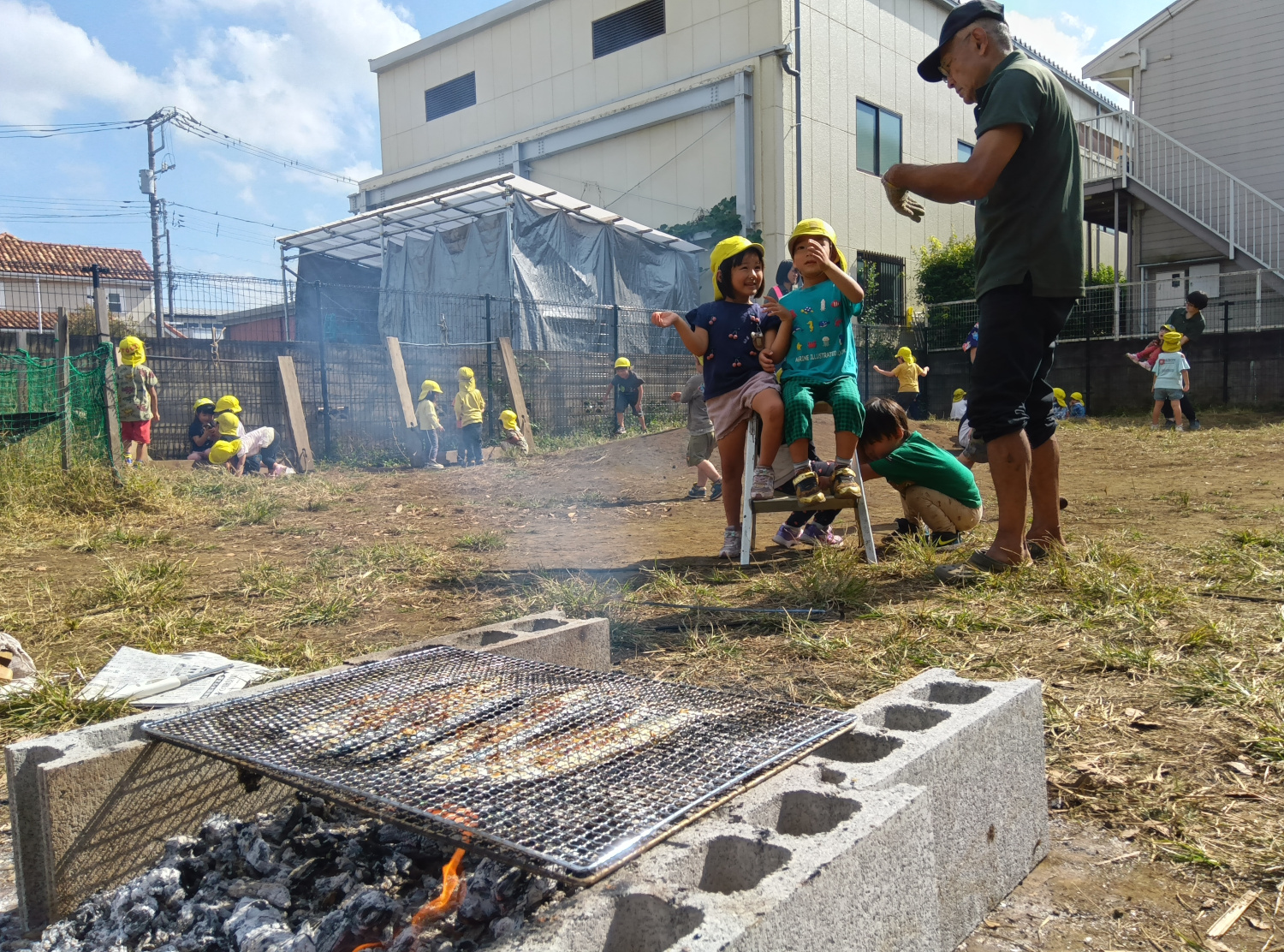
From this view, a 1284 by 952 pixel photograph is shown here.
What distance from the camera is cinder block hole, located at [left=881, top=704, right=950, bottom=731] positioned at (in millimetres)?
1678

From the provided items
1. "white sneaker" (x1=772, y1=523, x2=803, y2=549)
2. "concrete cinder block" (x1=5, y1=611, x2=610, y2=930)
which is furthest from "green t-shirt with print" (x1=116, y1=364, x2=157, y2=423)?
"concrete cinder block" (x1=5, y1=611, x2=610, y2=930)

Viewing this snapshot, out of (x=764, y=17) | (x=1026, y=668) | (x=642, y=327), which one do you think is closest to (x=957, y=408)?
(x=642, y=327)

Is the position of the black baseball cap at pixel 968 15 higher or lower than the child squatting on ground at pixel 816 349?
higher

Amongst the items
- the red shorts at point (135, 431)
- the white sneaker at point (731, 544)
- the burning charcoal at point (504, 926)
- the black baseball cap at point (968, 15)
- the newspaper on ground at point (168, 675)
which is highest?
the black baseball cap at point (968, 15)

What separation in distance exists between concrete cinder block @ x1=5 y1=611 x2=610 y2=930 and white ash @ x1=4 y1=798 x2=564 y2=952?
0.20 feet

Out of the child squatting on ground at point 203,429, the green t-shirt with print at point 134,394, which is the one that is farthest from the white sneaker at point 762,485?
the child squatting on ground at point 203,429

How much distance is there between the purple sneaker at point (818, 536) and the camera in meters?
4.79

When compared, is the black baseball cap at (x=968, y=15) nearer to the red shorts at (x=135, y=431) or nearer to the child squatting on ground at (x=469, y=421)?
the child squatting on ground at (x=469, y=421)

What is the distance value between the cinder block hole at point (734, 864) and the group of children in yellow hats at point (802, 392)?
3.04m

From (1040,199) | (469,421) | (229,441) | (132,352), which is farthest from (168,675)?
(469,421)

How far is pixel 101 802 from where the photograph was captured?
1.66 metres

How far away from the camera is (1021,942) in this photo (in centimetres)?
144

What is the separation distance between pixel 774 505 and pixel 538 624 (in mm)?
1920

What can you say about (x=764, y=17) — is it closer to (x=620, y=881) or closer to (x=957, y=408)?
(x=957, y=408)
